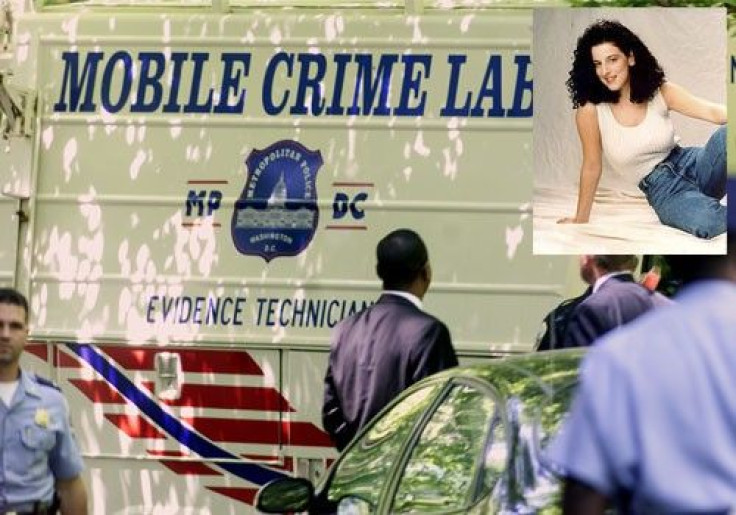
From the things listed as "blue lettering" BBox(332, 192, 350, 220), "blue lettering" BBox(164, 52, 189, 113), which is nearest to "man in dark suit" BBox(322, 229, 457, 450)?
"blue lettering" BBox(332, 192, 350, 220)

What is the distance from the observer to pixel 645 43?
8.48 metres

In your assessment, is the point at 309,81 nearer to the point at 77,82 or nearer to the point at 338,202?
the point at 338,202

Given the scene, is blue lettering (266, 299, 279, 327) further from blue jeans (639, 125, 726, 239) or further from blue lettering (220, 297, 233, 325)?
blue jeans (639, 125, 726, 239)

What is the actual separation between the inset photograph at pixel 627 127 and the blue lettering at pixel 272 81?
1.52m

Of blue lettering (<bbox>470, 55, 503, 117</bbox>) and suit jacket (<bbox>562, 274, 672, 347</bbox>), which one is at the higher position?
blue lettering (<bbox>470, 55, 503, 117</bbox>)

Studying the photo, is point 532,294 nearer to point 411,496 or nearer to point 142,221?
point 142,221

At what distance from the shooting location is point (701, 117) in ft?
28.1

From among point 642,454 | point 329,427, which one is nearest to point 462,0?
point 329,427

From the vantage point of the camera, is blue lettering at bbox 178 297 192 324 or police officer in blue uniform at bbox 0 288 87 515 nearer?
police officer in blue uniform at bbox 0 288 87 515

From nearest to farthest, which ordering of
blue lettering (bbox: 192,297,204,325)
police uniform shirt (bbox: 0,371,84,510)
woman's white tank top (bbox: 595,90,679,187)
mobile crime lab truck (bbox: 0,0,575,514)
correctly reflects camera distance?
police uniform shirt (bbox: 0,371,84,510) → woman's white tank top (bbox: 595,90,679,187) → mobile crime lab truck (bbox: 0,0,575,514) → blue lettering (bbox: 192,297,204,325)

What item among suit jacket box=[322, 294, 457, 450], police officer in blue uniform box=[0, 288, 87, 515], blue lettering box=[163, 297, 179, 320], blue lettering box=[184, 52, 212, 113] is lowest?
police officer in blue uniform box=[0, 288, 87, 515]

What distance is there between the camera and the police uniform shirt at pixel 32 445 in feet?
20.2

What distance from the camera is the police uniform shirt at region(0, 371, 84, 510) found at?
616 centimetres

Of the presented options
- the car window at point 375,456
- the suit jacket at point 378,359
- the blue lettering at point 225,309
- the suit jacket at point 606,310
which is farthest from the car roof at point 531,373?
the blue lettering at point 225,309
